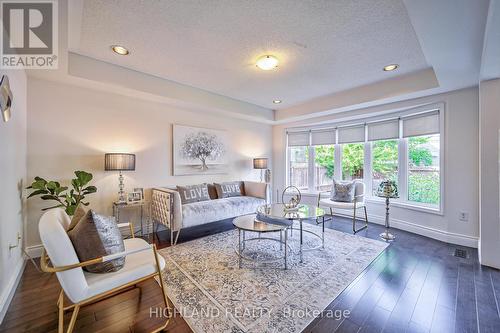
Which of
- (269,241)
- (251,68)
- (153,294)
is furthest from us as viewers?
(269,241)

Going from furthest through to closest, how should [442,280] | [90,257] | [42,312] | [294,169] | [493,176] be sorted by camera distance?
[294,169]
[493,176]
[442,280]
[42,312]
[90,257]

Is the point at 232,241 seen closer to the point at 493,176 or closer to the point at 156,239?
the point at 156,239

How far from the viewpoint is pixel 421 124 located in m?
3.62

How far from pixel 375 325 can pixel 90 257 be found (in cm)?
216

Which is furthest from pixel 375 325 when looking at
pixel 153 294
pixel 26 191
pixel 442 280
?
pixel 26 191

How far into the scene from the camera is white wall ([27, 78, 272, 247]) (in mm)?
2768

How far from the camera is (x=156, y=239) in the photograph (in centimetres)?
336

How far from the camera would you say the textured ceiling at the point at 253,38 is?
1.81 meters

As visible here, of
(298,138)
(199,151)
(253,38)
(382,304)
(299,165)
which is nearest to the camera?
(382,304)

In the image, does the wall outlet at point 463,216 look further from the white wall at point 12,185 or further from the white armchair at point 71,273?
the white wall at point 12,185

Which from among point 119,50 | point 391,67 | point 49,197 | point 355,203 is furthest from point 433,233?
point 49,197

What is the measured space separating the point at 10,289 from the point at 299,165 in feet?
17.1

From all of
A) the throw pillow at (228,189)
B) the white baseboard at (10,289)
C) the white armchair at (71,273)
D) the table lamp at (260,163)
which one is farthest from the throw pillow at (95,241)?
the table lamp at (260,163)

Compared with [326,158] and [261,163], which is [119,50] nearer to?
[261,163]
